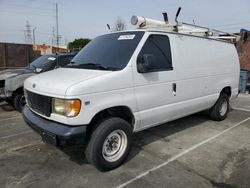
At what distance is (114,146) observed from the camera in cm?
394

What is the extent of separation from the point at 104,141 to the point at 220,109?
13.7ft

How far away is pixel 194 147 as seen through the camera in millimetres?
4793

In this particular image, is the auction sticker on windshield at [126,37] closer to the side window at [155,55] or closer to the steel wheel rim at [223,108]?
the side window at [155,55]

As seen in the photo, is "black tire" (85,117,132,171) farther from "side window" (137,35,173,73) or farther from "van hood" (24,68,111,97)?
"side window" (137,35,173,73)

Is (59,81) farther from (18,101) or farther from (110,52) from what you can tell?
(18,101)

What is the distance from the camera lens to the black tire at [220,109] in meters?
6.45

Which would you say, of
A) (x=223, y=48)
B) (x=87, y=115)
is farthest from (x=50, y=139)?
(x=223, y=48)

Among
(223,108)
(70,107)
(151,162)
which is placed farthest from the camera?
(223,108)

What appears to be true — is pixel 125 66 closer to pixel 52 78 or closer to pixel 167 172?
pixel 52 78

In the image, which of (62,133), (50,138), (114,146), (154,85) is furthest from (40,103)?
(154,85)

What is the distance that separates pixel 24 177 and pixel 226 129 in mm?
4649

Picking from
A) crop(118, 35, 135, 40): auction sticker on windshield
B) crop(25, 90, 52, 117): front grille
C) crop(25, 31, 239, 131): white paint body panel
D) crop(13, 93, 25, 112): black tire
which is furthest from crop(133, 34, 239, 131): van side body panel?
crop(13, 93, 25, 112): black tire

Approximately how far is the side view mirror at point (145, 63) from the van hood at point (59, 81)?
571 mm

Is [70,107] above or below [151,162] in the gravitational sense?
above
